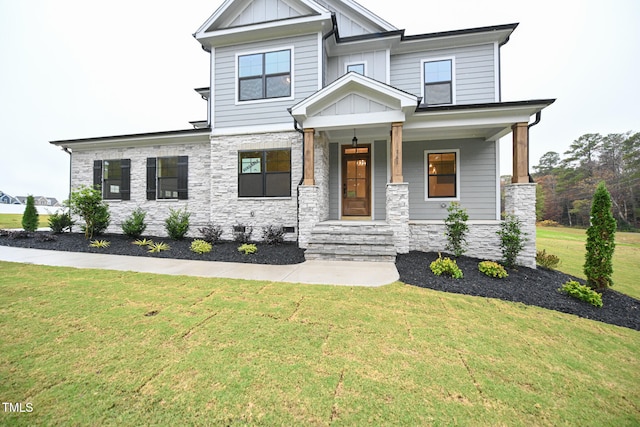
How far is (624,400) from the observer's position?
2.01 meters

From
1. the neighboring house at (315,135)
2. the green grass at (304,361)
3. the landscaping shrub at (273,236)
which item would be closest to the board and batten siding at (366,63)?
the neighboring house at (315,135)

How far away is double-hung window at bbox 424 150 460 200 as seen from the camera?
8.66 meters

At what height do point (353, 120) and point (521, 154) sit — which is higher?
point (353, 120)

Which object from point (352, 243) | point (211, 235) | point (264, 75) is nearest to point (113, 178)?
point (211, 235)

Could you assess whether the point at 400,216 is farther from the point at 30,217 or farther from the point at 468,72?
the point at 30,217

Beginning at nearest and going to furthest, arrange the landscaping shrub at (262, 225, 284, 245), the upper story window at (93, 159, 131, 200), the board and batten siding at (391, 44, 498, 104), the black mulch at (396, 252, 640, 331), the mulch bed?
the black mulch at (396, 252, 640, 331), the mulch bed, the landscaping shrub at (262, 225, 284, 245), the board and batten siding at (391, 44, 498, 104), the upper story window at (93, 159, 131, 200)

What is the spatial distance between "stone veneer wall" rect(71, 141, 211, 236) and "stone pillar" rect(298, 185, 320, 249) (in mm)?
4123

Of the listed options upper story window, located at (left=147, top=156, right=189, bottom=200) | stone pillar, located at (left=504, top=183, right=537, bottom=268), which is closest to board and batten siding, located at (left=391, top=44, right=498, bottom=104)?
stone pillar, located at (left=504, top=183, right=537, bottom=268)

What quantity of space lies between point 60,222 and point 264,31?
10.1 m

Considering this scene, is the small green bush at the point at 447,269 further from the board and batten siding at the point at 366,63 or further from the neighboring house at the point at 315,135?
the board and batten siding at the point at 366,63

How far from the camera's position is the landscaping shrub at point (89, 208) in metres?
8.13

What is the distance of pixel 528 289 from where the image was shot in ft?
15.0

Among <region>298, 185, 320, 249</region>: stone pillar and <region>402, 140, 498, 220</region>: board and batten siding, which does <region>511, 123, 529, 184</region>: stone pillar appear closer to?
<region>402, 140, 498, 220</region>: board and batten siding

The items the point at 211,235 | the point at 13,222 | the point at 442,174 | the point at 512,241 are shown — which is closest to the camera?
the point at 512,241
